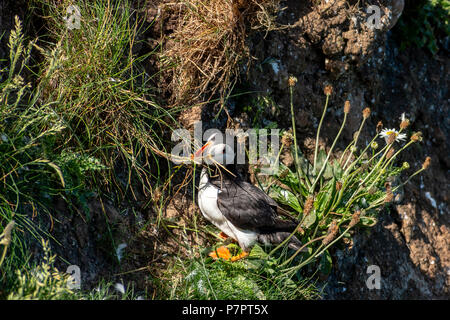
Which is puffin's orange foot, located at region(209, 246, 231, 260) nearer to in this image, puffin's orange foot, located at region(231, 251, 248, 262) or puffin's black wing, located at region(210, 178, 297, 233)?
puffin's orange foot, located at region(231, 251, 248, 262)

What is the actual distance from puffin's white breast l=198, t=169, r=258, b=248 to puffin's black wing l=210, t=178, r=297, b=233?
0.12 ft

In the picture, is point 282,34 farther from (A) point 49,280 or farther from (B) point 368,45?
(A) point 49,280

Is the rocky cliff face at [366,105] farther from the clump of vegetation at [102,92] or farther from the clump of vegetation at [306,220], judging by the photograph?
the clump of vegetation at [102,92]

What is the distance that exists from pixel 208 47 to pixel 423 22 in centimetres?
308

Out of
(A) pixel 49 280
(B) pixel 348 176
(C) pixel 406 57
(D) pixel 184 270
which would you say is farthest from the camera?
(C) pixel 406 57

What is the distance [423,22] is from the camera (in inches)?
240

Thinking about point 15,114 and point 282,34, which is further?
point 282,34

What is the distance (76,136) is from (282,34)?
2.07 meters

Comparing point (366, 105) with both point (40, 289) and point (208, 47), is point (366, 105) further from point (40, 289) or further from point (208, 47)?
point (40, 289)

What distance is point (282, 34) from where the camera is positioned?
4.73 meters

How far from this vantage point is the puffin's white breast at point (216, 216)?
3.78 metres

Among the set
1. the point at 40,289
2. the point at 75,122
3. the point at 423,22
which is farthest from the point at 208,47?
the point at 423,22
